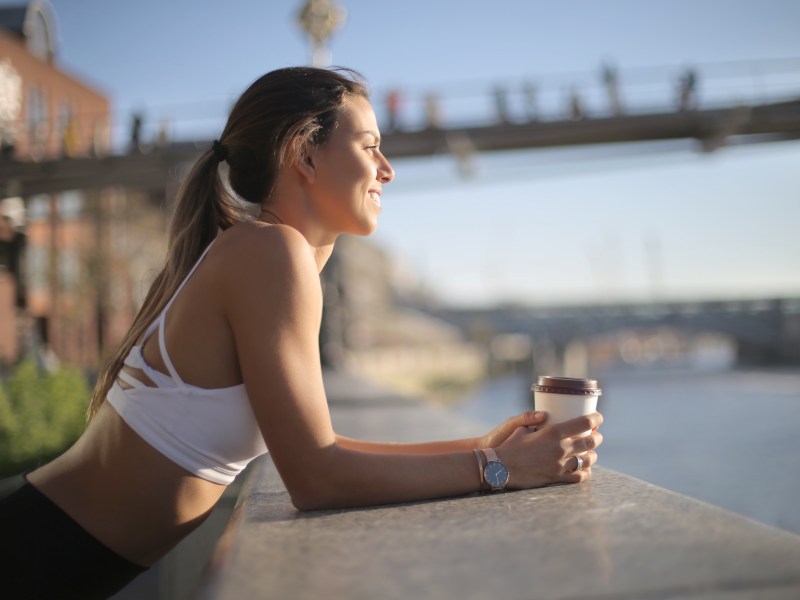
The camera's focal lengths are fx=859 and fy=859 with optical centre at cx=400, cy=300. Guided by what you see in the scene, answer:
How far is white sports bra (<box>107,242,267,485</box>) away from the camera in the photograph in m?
1.69

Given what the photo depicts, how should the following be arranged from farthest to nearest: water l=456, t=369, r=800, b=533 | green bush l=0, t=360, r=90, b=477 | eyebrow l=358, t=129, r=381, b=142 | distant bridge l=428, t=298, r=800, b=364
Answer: distant bridge l=428, t=298, r=800, b=364 < water l=456, t=369, r=800, b=533 < green bush l=0, t=360, r=90, b=477 < eyebrow l=358, t=129, r=381, b=142

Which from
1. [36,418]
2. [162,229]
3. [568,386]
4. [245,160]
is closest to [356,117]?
[245,160]

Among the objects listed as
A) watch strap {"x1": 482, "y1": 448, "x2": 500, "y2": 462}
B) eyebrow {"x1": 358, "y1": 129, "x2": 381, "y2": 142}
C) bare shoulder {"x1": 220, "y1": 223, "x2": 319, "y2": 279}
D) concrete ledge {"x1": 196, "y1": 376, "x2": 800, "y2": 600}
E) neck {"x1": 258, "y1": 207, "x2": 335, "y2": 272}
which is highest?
eyebrow {"x1": 358, "y1": 129, "x2": 381, "y2": 142}

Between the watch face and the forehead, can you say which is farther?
Answer: the forehead

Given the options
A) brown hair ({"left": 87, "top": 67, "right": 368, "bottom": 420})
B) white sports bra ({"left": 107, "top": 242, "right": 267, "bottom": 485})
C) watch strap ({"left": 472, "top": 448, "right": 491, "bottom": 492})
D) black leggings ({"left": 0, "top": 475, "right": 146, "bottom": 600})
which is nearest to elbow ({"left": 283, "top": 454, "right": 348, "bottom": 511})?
white sports bra ({"left": 107, "top": 242, "right": 267, "bottom": 485})

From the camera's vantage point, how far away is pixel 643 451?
15.1 meters

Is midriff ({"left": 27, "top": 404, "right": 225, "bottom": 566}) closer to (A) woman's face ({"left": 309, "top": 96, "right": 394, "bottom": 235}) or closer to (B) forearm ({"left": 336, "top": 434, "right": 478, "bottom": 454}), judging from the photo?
(B) forearm ({"left": 336, "top": 434, "right": 478, "bottom": 454})

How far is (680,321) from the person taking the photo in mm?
47156

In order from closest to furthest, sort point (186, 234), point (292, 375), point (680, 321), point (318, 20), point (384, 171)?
point (292, 375)
point (186, 234)
point (384, 171)
point (318, 20)
point (680, 321)

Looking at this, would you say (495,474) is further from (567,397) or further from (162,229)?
(162,229)

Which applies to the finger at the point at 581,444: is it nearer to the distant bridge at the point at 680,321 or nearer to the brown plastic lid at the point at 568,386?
the brown plastic lid at the point at 568,386

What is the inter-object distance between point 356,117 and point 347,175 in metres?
0.14

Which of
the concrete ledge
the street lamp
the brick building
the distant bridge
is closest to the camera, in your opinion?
the concrete ledge

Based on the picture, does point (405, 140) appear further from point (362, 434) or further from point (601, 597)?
point (601, 597)
